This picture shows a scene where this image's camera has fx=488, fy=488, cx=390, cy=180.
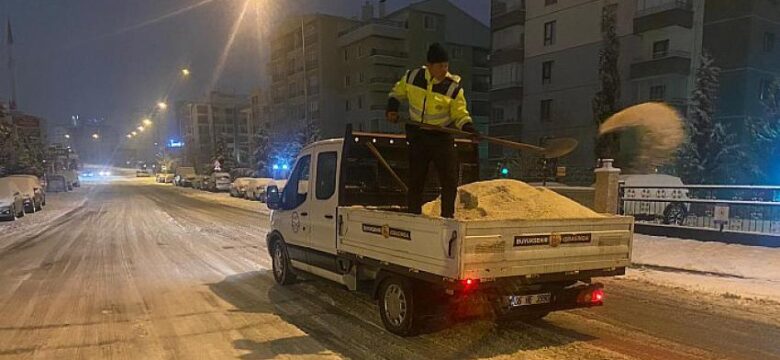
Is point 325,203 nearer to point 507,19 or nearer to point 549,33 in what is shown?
point 549,33

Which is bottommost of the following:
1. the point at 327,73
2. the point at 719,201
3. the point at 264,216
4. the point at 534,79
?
the point at 264,216

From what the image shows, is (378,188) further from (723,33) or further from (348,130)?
(723,33)

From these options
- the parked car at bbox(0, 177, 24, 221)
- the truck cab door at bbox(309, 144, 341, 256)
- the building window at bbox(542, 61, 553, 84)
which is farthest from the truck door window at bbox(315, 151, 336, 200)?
the building window at bbox(542, 61, 553, 84)

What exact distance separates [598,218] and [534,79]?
3231 cm

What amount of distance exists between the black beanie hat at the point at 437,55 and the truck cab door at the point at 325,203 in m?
1.82

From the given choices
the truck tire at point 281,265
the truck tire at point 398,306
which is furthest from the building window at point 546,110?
the truck tire at point 398,306

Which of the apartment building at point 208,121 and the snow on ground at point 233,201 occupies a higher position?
the apartment building at point 208,121

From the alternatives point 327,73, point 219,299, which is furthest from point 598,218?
point 327,73

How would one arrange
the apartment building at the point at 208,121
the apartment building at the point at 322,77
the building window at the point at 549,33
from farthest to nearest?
the apartment building at the point at 208,121
the apartment building at the point at 322,77
the building window at the point at 549,33

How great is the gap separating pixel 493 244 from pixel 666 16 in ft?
95.3

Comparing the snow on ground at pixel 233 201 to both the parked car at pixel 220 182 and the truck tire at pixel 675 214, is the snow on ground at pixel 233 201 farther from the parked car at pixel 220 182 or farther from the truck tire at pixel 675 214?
the truck tire at pixel 675 214

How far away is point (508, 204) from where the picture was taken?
18.1 ft

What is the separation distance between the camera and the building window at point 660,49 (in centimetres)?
2859

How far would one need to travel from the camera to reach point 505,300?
4.78 meters
